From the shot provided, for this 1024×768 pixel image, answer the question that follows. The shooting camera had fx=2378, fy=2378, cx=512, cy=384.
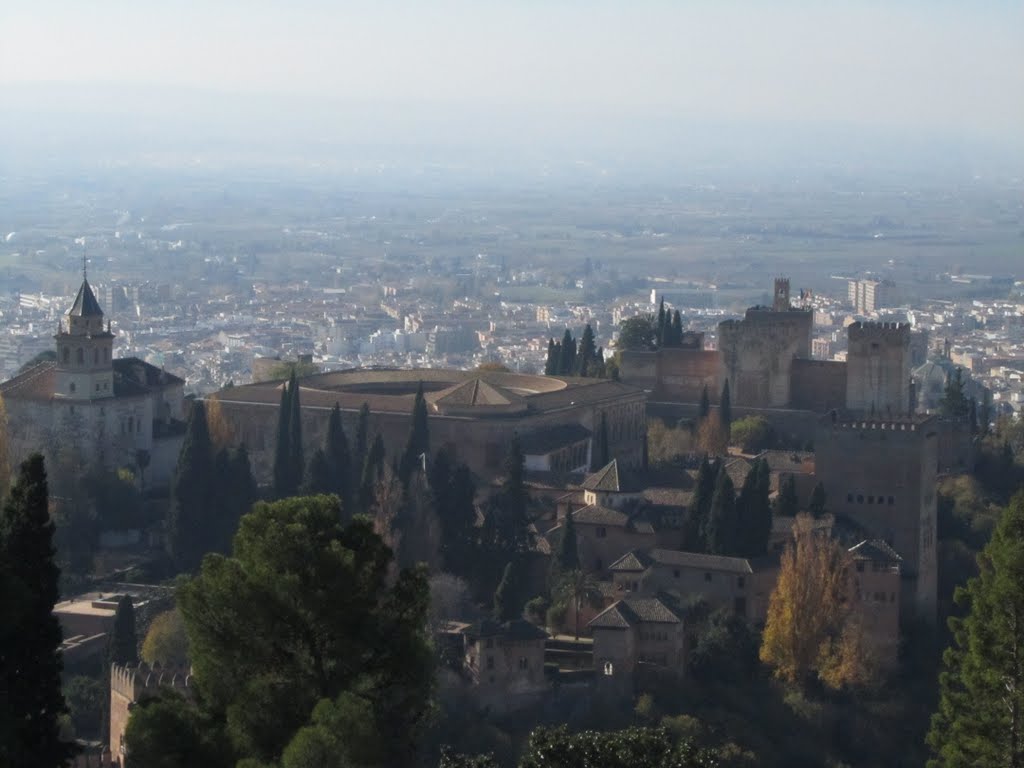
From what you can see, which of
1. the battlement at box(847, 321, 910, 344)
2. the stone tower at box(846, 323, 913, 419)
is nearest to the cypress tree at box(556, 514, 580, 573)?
the stone tower at box(846, 323, 913, 419)

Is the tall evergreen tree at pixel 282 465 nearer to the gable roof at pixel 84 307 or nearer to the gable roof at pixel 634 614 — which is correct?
the gable roof at pixel 84 307

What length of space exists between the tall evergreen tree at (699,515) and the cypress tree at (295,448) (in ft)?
20.2

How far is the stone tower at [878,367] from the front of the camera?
1672 inches

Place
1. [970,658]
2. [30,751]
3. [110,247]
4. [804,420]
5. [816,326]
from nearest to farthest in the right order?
1. [30,751]
2. [970,658]
3. [804,420]
4. [816,326]
5. [110,247]

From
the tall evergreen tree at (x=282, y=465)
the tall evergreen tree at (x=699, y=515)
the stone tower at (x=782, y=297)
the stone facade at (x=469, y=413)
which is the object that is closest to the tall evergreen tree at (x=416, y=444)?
the stone facade at (x=469, y=413)

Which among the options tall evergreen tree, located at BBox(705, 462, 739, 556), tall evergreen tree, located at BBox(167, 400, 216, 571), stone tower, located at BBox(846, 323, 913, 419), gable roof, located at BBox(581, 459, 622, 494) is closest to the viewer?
tall evergreen tree, located at BBox(705, 462, 739, 556)

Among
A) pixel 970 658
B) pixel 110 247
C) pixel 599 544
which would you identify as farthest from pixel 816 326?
pixel 970 658

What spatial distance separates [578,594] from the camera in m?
30.5

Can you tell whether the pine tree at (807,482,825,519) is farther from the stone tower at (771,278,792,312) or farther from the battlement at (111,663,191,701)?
the stone tower at (771,278,792,312)

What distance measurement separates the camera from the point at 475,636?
28438 millimetres

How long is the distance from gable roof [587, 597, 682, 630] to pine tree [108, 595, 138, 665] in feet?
18.2

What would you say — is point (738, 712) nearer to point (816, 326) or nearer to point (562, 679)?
point (562, 679)

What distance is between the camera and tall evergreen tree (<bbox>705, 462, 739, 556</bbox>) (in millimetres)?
31516

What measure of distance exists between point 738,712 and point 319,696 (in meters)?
13.7
